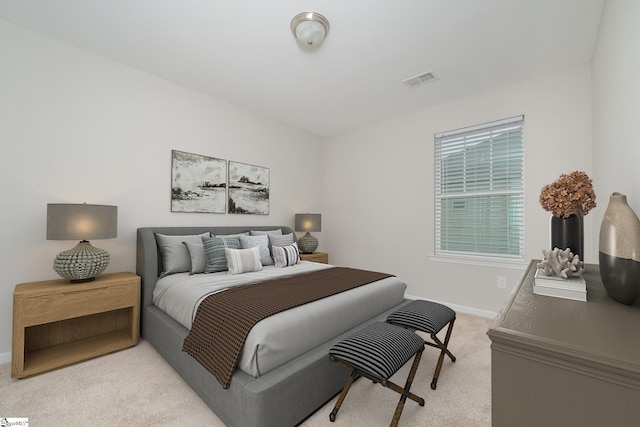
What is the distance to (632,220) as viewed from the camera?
2.82 ft

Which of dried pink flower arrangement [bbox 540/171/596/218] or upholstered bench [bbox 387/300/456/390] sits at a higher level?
dried pink flower arrangement [bbox 540/171/596/218]

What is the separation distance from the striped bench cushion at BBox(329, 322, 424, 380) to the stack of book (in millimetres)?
797

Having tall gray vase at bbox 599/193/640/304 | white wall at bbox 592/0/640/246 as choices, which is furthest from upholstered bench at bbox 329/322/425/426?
white wall at bbox 592/0/640/246

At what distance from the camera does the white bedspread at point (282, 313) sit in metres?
1.56

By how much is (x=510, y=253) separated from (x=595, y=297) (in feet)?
8.76

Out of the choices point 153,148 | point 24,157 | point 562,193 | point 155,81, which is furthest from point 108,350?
point 562,193

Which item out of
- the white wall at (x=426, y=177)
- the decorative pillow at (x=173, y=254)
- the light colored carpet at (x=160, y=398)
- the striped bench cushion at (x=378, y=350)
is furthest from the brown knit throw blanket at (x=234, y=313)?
the white wall at (x=426, y=177)

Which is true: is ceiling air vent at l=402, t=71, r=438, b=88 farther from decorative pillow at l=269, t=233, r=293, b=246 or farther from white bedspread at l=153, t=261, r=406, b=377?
decorative pillow at l=269, t=233, r=293, b=246

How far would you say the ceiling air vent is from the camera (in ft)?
9.92

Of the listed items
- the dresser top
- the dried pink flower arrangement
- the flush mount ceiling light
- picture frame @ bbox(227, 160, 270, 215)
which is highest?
the flush mount ceiling light

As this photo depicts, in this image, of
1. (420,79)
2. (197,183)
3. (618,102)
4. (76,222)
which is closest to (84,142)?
(76,222)

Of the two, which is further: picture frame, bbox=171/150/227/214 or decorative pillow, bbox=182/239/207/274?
picture frame, bbox=171/150/227/214

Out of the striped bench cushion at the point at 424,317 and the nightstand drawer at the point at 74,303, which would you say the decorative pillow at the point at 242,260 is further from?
the striped bench cushion at the point at 424,317

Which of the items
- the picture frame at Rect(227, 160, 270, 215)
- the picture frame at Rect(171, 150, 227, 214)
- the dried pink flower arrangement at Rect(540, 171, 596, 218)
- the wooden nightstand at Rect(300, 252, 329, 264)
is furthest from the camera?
the wooden nightstand at Rect(300, 252, 329, 264)
